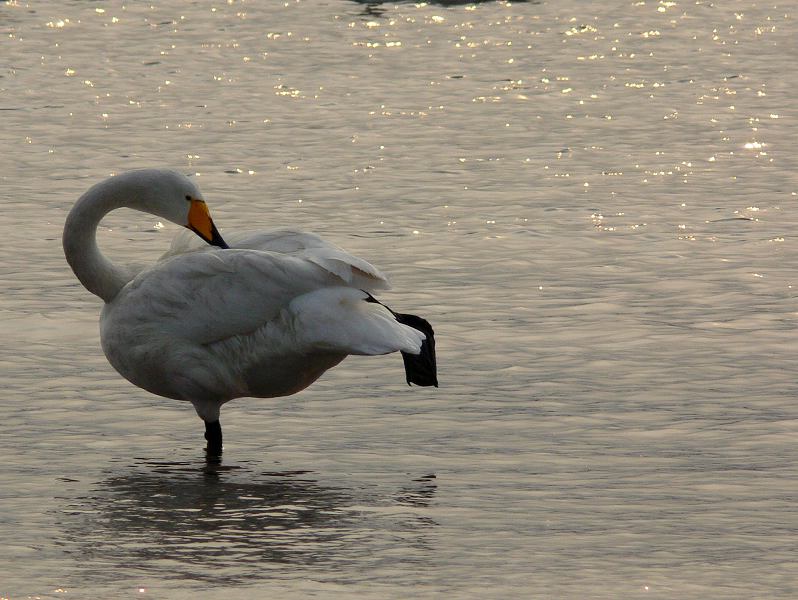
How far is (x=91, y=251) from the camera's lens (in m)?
8.03

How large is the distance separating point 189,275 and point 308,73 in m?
11.1

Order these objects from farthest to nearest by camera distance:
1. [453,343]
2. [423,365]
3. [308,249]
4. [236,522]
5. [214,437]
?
[453,343], [308,249], [214,437], [423,365], [236,522]

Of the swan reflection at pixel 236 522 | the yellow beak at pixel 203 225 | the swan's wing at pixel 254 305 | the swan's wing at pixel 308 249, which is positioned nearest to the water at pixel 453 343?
the swan reflection at pixel 236 522

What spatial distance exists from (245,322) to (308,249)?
444 mm

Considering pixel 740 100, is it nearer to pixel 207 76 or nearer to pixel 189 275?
pixel 207 76

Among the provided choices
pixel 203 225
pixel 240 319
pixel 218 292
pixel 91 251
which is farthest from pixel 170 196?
pixel 240 319

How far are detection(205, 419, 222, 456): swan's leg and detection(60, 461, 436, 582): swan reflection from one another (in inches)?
5.5

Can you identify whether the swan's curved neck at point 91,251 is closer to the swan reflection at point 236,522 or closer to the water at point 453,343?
the water at point 453,343

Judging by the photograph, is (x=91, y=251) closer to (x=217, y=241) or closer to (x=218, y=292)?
(x=217, y=241)

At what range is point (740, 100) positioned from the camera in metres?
16.7

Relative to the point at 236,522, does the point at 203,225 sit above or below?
above

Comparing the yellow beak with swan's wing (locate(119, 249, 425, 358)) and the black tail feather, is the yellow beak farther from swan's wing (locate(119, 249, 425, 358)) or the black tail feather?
the black tail feather

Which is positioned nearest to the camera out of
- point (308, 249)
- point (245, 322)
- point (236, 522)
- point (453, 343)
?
point (236, 522)

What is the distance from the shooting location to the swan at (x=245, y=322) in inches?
290
